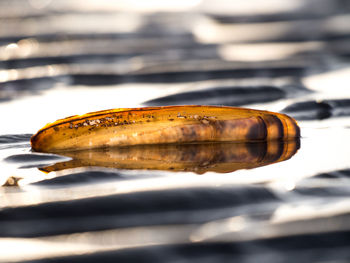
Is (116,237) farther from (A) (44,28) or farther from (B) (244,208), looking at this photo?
(A) (44,28)

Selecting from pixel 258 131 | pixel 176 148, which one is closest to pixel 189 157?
pixel 176 148

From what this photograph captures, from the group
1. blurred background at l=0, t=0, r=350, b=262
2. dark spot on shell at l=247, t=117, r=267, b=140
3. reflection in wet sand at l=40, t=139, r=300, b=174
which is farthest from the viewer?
dark spot on shell at l=247, t=117, r=267, b=140

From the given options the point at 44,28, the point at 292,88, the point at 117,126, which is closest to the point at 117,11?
the point at 44,28

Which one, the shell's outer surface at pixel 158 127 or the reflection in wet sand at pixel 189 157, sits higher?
the shell's outer surface at pixel 158 127

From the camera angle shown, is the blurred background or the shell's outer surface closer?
the blurred background

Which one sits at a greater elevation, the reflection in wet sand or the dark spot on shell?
the dark spot on shell

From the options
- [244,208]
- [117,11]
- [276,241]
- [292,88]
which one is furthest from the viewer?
[117,11]
